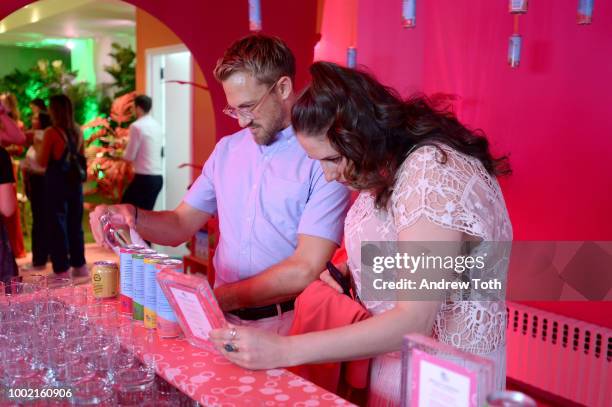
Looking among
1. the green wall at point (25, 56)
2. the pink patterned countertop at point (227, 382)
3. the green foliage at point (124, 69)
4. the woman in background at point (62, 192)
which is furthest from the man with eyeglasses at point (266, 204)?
the green wall at point (25, 56)

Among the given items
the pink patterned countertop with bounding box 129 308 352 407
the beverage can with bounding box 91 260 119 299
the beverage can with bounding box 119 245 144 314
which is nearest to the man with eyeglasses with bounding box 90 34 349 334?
the beverage can with bounding box 91 260 119 299

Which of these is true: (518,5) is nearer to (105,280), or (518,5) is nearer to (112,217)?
(112,217)

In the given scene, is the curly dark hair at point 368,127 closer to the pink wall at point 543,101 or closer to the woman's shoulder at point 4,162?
the pink wall at point 543,101

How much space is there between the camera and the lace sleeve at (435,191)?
1449 millimetres

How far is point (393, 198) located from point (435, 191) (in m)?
0.13

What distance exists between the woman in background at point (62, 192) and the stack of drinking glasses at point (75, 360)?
4.20m

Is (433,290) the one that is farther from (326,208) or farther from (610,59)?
(610,59)

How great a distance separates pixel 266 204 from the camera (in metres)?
2.25

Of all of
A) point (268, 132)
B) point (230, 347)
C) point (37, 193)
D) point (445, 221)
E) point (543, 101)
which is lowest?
point (37, 193)

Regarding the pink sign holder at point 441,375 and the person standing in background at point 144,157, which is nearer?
the pink sign holder at point 441,375

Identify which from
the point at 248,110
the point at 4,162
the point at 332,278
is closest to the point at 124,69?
the point at 4,162

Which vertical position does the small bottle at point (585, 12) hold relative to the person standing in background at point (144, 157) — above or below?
above

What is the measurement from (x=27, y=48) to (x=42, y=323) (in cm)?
1655

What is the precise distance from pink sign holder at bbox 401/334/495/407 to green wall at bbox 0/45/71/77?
16.9m
